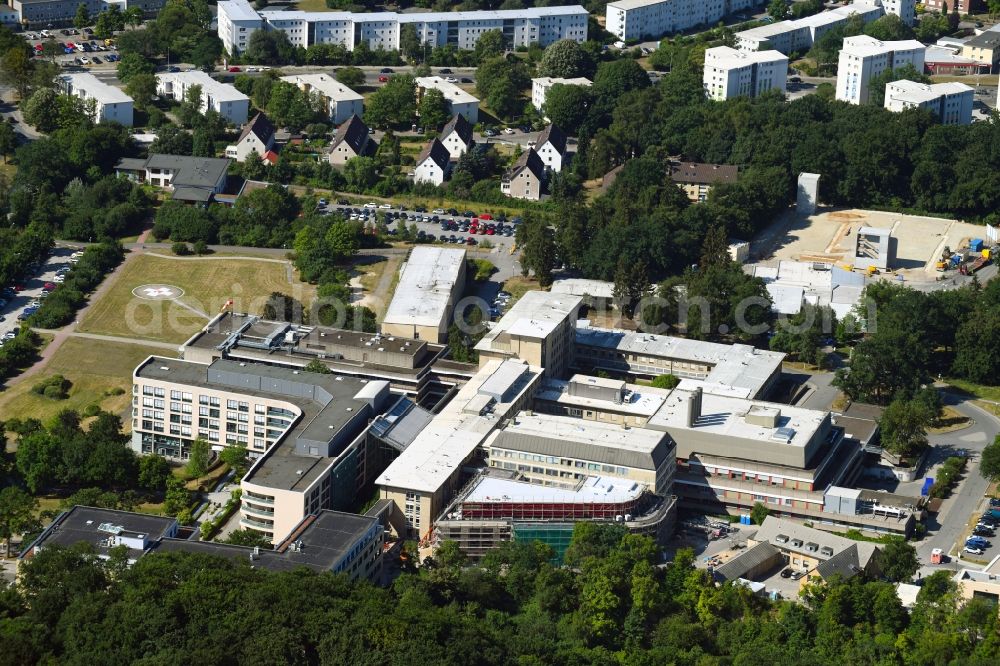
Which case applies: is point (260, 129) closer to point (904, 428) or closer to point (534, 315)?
point (534, 315)

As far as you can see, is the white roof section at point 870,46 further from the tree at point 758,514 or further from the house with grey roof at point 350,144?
the tree at point 758,514

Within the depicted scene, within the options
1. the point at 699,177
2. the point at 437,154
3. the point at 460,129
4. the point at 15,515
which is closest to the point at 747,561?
the point at 15,515

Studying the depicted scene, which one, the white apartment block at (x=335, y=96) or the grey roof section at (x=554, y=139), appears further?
the white apartment block at (x=335, y=96)

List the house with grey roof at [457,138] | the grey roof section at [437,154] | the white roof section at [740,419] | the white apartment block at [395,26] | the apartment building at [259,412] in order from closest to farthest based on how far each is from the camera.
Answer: the apartment building at [259,412] < the white roof section at [740,419] < the grey roof section at [437,154] < the house with grey roof at [457,138] < the white apartment block at [395,26]

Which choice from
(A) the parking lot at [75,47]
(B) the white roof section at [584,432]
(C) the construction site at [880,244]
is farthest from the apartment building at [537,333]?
(A) the parking lot at [75,47]

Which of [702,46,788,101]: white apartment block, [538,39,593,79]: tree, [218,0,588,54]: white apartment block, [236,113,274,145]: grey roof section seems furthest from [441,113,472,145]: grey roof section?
[218,0,588,54]: white apartment block

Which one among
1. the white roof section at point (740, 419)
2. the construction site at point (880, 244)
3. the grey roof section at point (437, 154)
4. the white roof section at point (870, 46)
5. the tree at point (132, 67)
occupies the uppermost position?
the white roof section at point (870, 46)

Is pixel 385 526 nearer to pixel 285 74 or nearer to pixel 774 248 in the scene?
pixel 774 248

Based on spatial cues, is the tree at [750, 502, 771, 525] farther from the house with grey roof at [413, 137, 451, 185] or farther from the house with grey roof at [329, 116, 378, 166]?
the house with grey roof at [329, 116, 378, 166]

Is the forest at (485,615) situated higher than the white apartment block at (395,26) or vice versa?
the white apartment block at (395,26)
